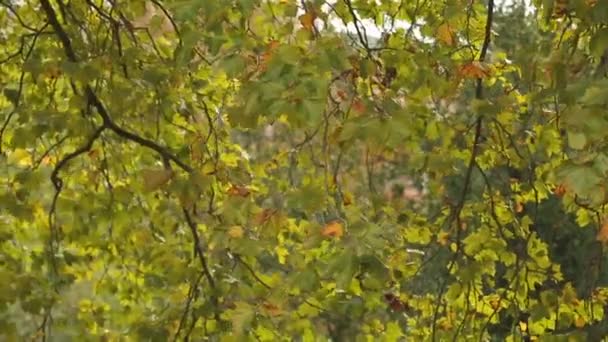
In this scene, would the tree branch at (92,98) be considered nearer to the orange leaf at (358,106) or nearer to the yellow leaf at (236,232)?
the yellow leaf at (236,232)

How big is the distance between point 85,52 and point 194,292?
3.03ft

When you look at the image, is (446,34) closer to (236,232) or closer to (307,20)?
(307,20)

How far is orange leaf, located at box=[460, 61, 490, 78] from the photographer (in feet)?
9.96

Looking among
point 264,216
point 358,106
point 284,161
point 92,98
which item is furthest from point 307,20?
point 284,161

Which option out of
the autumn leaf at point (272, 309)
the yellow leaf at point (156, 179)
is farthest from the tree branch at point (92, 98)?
the autumn leaf at point (272, 309)

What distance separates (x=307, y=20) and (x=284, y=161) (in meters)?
1.53

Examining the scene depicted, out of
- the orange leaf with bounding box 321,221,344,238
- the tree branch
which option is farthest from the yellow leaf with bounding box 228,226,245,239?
the orange leaf with bounding box 321,221,344,238

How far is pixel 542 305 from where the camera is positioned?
3504 millimetres

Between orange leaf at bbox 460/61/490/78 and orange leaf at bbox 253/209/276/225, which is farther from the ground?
orange leaf at bbox 460/61/490/78

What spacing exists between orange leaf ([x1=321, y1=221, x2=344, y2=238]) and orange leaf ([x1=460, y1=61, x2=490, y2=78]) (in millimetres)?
736

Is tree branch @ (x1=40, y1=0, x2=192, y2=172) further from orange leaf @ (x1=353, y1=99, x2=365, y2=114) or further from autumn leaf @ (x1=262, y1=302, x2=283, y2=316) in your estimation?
orange leaf @ (x1=353, y1=99, x2=365, y2=114)

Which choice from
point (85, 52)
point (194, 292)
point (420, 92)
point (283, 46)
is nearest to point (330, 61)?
point (283, 46)

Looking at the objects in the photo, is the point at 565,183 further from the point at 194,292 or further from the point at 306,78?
the point at 194,292

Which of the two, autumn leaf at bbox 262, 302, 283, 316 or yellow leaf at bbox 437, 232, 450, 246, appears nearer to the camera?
autumn leaf at bbox 262, 302, 283, 316
